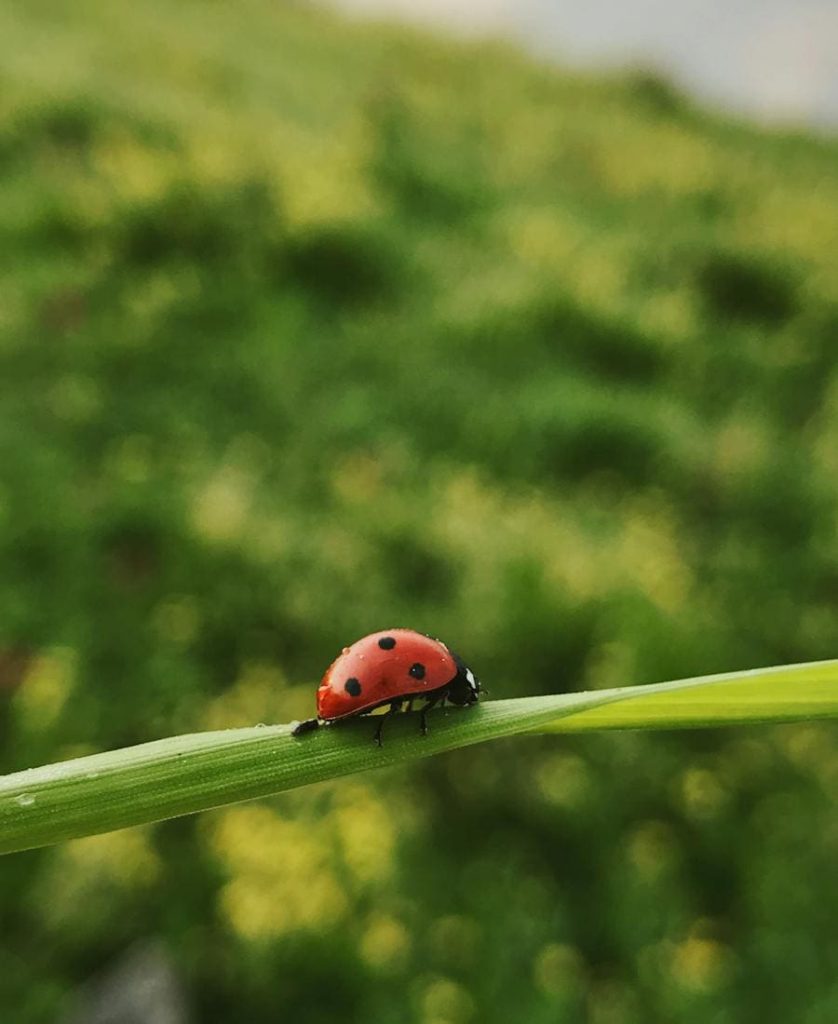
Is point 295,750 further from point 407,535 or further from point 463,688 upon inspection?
point 407,535

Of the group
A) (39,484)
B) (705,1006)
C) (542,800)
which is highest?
(39,484)

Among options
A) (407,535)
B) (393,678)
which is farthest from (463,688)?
(407,535)

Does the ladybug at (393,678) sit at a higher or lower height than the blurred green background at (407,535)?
higher

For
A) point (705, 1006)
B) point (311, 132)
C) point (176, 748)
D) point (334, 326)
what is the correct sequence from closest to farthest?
point (176, 748)
point (705, 1006)
point (334, 326)
point (311, 132)

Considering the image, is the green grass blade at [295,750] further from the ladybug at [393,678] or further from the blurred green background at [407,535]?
the blurred green background at [407,535]

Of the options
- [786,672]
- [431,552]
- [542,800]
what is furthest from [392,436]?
[786,672]

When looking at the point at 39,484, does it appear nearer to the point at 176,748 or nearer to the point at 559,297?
the point at 559,297

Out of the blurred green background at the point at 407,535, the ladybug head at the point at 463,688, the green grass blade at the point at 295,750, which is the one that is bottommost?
the blurred green background at the point at 407,535

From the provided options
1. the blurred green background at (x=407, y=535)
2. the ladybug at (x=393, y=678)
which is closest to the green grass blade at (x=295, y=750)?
the ladybug at (x=393, y=678)
